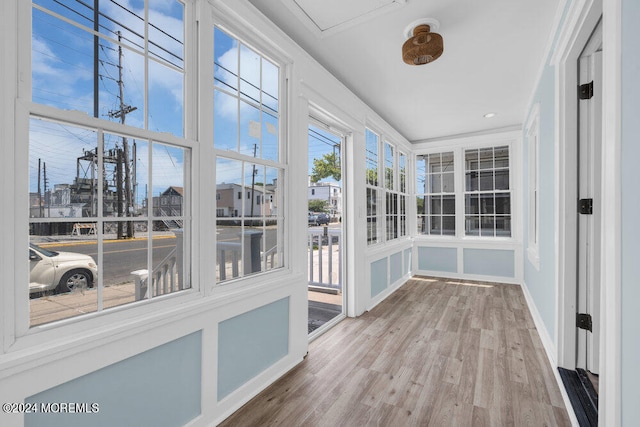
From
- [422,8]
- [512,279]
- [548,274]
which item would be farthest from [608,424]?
[512,279]

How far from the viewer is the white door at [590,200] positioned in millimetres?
1911

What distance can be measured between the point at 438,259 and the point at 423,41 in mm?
4292

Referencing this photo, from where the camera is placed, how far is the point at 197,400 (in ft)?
5.48

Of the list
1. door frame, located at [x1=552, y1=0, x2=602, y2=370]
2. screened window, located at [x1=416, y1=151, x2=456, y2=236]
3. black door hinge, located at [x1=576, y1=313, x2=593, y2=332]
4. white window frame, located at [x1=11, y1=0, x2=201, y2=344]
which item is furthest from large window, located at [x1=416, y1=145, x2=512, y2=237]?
white window frame, located at [x1=11, y1=0, x2=201, y2=344]

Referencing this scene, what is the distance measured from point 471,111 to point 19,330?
191 inches

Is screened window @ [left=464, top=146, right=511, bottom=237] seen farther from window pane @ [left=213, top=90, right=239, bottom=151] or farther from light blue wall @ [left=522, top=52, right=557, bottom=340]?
window pane @ [left=213, top=90, right=239, bottom=151]

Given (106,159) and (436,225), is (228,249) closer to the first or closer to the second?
(106,159)

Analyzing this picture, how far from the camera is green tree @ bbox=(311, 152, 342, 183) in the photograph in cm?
420

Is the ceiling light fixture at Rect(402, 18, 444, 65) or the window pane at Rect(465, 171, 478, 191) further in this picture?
the window pane at Rect(465, 171, 478, 191)

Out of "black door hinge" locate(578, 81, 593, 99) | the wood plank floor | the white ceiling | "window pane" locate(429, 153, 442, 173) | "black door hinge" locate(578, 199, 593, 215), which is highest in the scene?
the white ceiling

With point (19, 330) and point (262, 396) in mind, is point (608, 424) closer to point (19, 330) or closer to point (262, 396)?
point (262, 396)

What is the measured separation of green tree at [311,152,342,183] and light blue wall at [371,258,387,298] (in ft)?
4.37

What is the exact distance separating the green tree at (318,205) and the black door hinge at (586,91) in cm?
324

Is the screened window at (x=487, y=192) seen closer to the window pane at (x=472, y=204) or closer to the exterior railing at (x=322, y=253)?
the window pane at (x=472, y=204)
